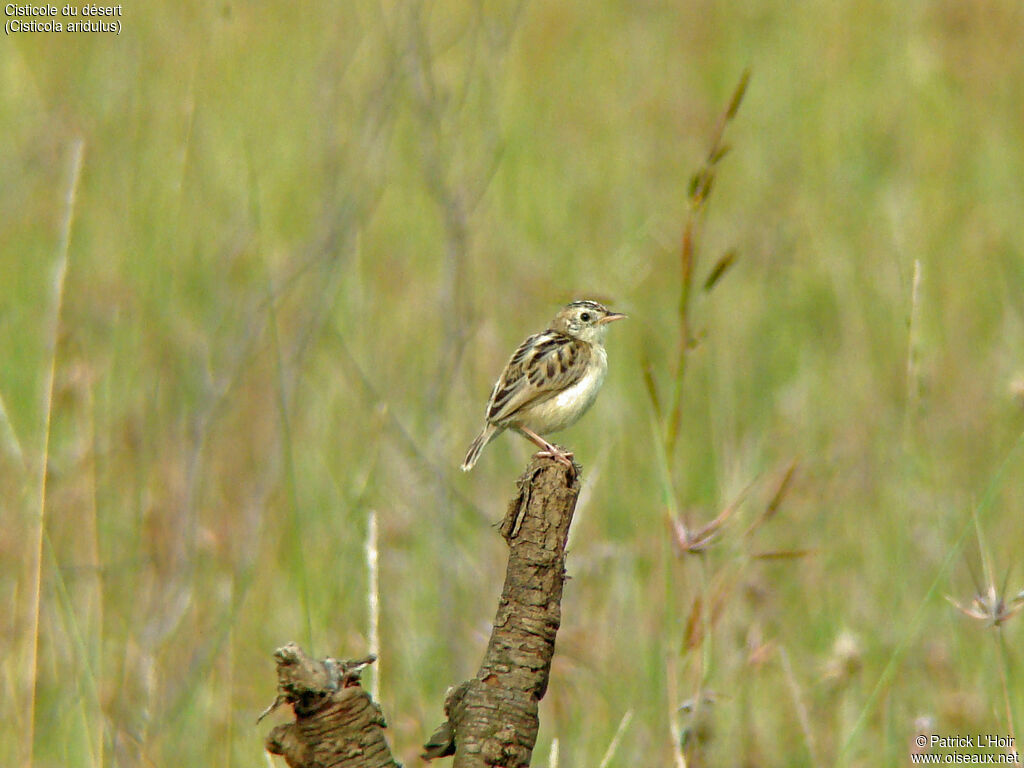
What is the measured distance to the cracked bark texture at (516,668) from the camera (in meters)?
2.52

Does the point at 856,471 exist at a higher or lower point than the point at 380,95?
lower

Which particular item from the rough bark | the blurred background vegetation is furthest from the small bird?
the rough bark

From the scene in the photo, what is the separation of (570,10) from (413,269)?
20.4ft

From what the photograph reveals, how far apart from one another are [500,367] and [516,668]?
5712 millimetres

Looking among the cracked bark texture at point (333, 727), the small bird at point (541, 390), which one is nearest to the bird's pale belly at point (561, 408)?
the small bird at point (541, 390)

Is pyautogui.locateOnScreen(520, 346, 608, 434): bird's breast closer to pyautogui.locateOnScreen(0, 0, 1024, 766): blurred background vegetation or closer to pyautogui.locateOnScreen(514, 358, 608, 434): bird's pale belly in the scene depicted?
pyautogui.locateOnScreen(514, 358, 608, 434): bird's pale belly

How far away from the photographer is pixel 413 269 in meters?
11.1

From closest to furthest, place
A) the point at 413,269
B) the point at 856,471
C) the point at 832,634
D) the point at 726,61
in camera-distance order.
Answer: the point at 832,634 → the point at 856,471 → the point at 413,269 → the point at 726,61

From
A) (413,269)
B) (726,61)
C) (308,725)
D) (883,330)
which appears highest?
(726,61)

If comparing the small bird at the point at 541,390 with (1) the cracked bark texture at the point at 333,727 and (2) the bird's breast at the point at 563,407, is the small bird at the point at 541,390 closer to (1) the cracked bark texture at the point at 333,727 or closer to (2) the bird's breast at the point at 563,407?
(2) the bird's breast at the point at 563,407

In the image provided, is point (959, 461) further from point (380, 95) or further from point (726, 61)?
point (726, 61)

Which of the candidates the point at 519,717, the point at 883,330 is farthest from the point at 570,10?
the point at 519,717

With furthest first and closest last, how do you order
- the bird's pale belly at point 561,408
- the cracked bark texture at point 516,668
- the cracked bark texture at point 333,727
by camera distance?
the bird's pale belly at point 561,408 < the cracked bark texture at point 516,668 < the cracked bark texture at point 333,727

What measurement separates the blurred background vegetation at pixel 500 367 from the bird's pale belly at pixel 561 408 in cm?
41
